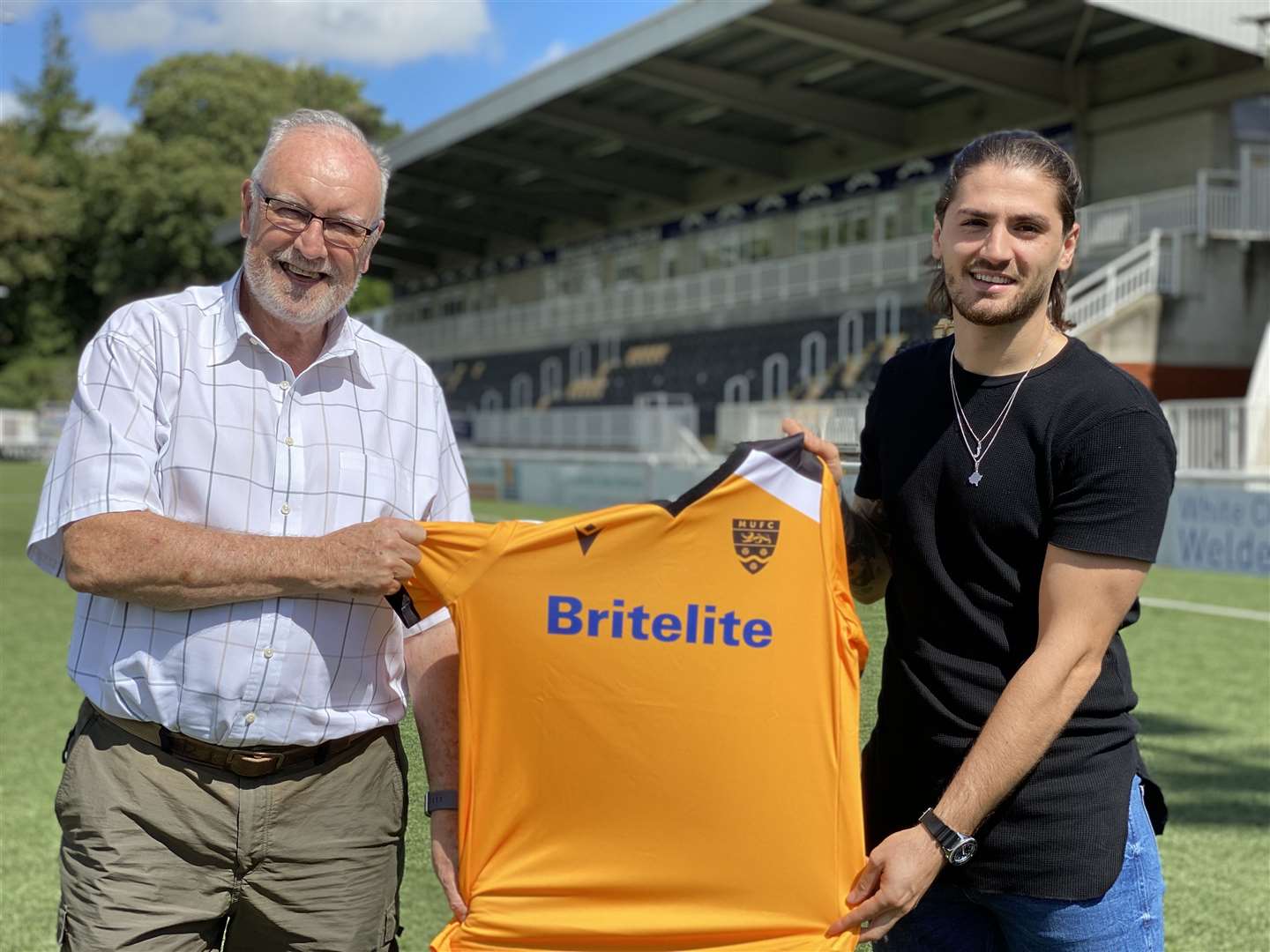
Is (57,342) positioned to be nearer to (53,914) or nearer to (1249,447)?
(1249,447)

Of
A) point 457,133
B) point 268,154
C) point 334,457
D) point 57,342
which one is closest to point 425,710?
point 334,457

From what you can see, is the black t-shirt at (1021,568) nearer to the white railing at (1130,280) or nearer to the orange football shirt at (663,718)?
the orange football shirt at (663,718)

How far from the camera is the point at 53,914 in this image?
4.82m

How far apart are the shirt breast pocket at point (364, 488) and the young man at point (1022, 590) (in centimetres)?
93

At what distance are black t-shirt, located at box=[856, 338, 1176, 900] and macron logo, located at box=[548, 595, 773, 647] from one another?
28 cm

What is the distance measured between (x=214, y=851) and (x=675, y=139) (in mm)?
31385

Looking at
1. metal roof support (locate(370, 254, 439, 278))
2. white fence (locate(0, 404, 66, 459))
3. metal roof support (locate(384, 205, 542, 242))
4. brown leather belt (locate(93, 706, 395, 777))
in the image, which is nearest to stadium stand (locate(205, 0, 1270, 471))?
metal roof support (locate(384, 205, 542, 242))

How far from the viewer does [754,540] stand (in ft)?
7.79

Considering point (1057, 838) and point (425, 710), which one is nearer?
point (1057, 838)

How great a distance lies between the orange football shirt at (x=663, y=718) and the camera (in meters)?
2.31

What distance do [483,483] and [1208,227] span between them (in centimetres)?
1196

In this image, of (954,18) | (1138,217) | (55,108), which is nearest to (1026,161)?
(1138,217)

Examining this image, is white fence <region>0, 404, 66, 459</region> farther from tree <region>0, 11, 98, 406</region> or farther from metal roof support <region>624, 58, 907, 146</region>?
metal roof support <region>624, 58, 907, 146</region>

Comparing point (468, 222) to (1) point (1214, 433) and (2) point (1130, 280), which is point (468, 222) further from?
(1) point (1214, 433)
